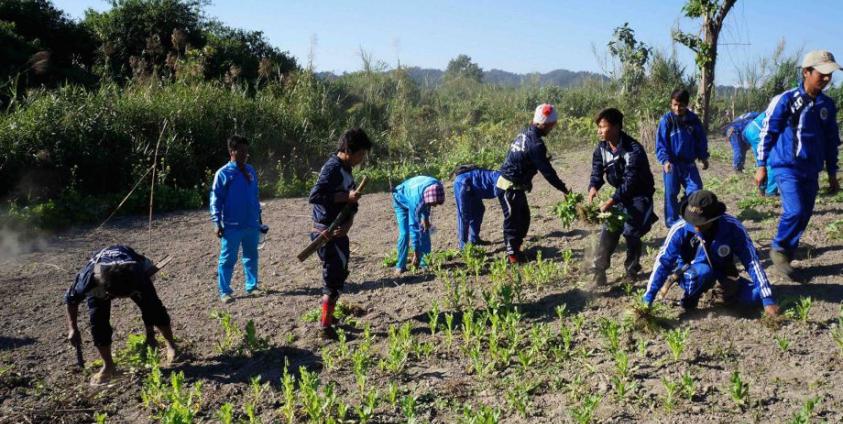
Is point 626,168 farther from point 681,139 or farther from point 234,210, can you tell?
point 234,210

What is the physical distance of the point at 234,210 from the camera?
6.68 meters

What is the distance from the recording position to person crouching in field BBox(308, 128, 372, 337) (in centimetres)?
534

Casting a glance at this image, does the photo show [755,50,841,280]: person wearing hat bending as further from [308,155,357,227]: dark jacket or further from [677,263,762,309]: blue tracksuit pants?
[308,155,357,227]: dark jacket

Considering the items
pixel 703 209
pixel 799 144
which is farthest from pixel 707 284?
pixel 799 144

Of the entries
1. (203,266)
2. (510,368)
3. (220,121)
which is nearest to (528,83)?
(220,121)

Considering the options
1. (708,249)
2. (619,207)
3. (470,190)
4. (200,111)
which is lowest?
(708,249)

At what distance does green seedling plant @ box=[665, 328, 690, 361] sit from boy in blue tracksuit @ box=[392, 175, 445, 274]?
9.03 ft

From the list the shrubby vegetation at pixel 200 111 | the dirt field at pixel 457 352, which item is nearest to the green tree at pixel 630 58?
the shrubby vegetation at pixel 200 111

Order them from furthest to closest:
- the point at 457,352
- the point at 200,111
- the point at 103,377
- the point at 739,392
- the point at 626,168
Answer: the point at 200,111
the point at 626,168
the point at 457,352
the point at 103,377
the point at 739,392

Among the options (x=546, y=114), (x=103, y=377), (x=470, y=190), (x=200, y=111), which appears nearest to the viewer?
(x=103, y=377)

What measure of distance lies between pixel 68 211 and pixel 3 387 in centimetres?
583

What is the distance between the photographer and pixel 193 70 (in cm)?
1461

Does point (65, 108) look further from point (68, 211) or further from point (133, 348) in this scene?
point (133, 348)

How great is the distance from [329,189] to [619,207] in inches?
104
